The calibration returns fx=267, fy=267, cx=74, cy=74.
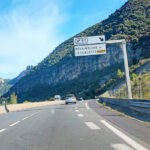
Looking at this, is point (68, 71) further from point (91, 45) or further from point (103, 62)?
point (91, 45)

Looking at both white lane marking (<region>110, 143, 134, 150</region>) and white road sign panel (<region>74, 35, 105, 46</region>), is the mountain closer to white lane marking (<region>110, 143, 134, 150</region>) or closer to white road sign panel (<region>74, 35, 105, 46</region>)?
white road sign panel (<region>74, 35, 105, 46</region>)

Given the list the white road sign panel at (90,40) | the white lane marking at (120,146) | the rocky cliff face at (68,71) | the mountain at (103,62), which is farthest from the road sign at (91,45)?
the rocky cliff face at (68,71)

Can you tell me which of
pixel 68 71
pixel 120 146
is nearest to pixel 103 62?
pixel 68 71

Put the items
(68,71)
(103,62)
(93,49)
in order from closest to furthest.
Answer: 1. (93,49)
2. (103,62)
3. (68,71)

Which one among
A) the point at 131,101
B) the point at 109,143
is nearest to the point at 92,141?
the point at 109,143

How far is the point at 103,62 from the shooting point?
413 feet

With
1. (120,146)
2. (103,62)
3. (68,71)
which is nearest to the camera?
(120,146)

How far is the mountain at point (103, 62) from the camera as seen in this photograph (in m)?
112

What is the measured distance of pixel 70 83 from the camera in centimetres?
13188

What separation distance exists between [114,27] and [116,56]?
19.6 meters

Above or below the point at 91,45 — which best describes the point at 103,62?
above

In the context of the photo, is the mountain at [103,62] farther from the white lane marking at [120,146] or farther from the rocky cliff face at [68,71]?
the white lane marking at [120,146]

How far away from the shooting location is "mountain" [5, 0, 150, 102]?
369 ft

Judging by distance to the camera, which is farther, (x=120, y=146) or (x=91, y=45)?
(x=91, y=45)
